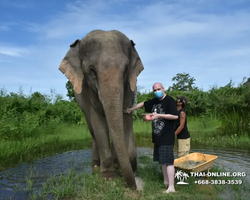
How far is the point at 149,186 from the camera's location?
4.50 metres

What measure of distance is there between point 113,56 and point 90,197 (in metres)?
2.42

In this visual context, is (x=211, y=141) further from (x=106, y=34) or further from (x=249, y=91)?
(x=106, y=34)

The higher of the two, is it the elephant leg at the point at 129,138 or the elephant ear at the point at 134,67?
the elephant ear at the point at 134,67

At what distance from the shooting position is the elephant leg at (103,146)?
17.0ft

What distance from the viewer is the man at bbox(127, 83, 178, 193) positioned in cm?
438

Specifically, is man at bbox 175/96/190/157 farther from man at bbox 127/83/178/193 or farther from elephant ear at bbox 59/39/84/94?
elephant ear at bbox 59/39/84/94

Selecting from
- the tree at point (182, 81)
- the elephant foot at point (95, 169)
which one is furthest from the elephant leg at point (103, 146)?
the tree at point (182, 81)

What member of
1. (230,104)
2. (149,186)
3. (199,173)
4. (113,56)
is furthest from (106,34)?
(230,104)

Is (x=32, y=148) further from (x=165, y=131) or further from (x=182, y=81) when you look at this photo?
(x=182, y=81)

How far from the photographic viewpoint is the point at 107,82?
4.18 m

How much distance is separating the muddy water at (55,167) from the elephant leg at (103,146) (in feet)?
3.25

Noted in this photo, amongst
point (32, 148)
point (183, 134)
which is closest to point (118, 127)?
point (183, 134)

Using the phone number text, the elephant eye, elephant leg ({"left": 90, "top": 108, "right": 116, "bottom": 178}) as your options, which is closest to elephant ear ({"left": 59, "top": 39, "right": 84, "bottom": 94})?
the elephant eye

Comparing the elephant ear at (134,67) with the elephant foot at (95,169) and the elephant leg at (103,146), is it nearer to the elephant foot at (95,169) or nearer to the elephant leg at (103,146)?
the elephant leg at (103,146)
